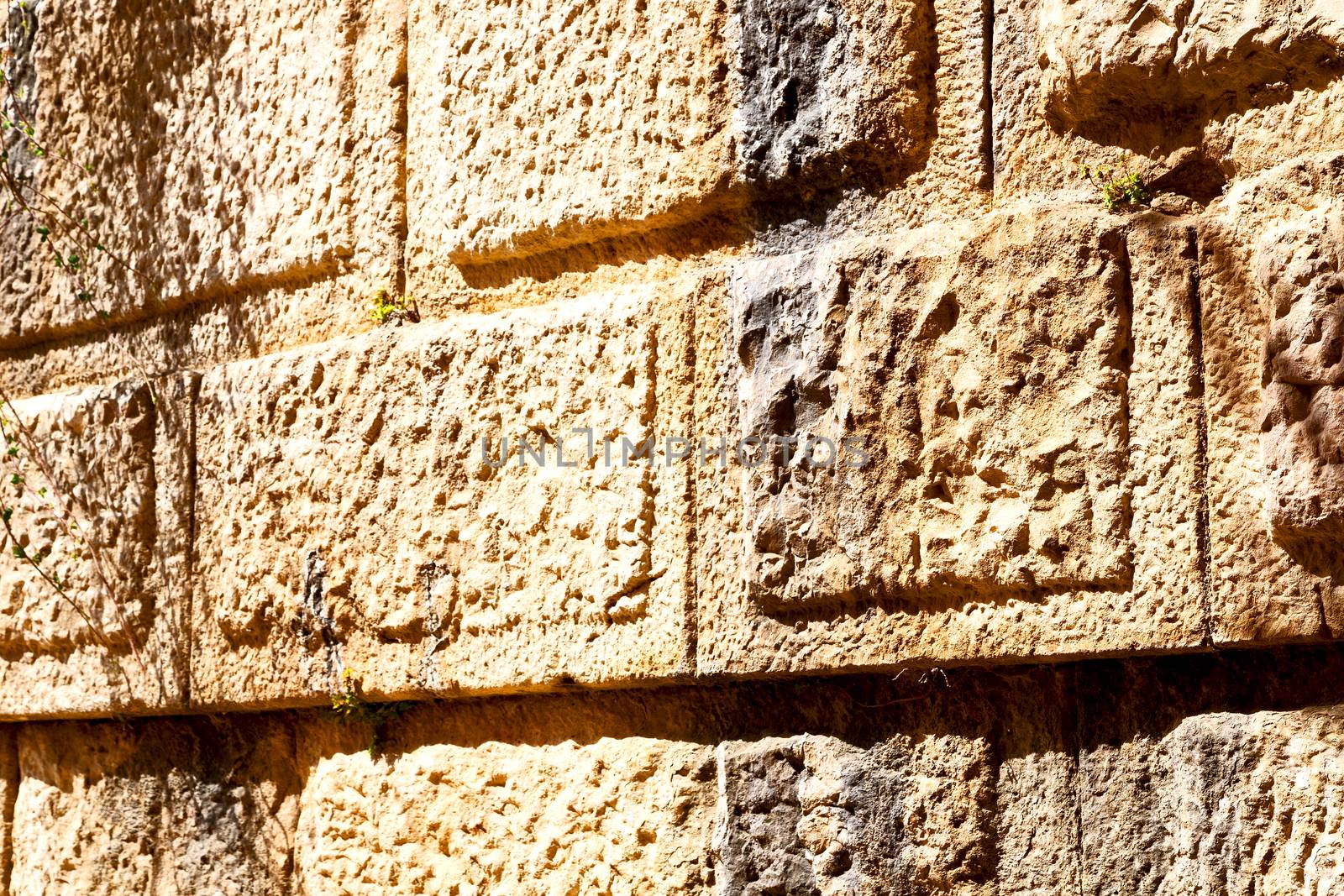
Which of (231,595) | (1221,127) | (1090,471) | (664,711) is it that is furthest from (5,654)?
(1221,127)

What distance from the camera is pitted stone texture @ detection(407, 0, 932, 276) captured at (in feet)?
5.67

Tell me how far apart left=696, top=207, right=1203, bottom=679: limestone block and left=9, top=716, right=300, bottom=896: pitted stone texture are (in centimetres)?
86

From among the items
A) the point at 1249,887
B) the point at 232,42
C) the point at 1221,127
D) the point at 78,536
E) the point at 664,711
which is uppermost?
the point at 232,42

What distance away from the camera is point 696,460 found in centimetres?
177

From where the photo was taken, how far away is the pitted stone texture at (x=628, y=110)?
173 centimetres

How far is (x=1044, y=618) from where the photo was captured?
1.51 metres

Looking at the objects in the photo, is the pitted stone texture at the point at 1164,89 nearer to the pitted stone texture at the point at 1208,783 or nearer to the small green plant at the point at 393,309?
the pitted stone texture at the point at 1208,783

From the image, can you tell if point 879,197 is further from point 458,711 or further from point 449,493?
point 458,711

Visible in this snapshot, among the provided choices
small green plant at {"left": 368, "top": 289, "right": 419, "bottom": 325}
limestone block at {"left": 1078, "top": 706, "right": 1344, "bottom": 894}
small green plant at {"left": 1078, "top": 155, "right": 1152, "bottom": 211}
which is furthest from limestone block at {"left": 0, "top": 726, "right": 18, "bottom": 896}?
small green plant at {"left": 1078, "top": 155, "right": 1152, "bottom": 211}

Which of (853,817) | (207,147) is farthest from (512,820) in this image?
(207,147)

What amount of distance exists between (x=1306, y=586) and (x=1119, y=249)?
38 centimetres

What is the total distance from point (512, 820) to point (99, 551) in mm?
910

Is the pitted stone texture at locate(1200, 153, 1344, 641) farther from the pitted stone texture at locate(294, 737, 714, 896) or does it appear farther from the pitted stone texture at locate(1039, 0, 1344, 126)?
the pitted stone texture at locate(294, 737, 714, 896)

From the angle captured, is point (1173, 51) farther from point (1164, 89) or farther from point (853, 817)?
point (853, 817)
